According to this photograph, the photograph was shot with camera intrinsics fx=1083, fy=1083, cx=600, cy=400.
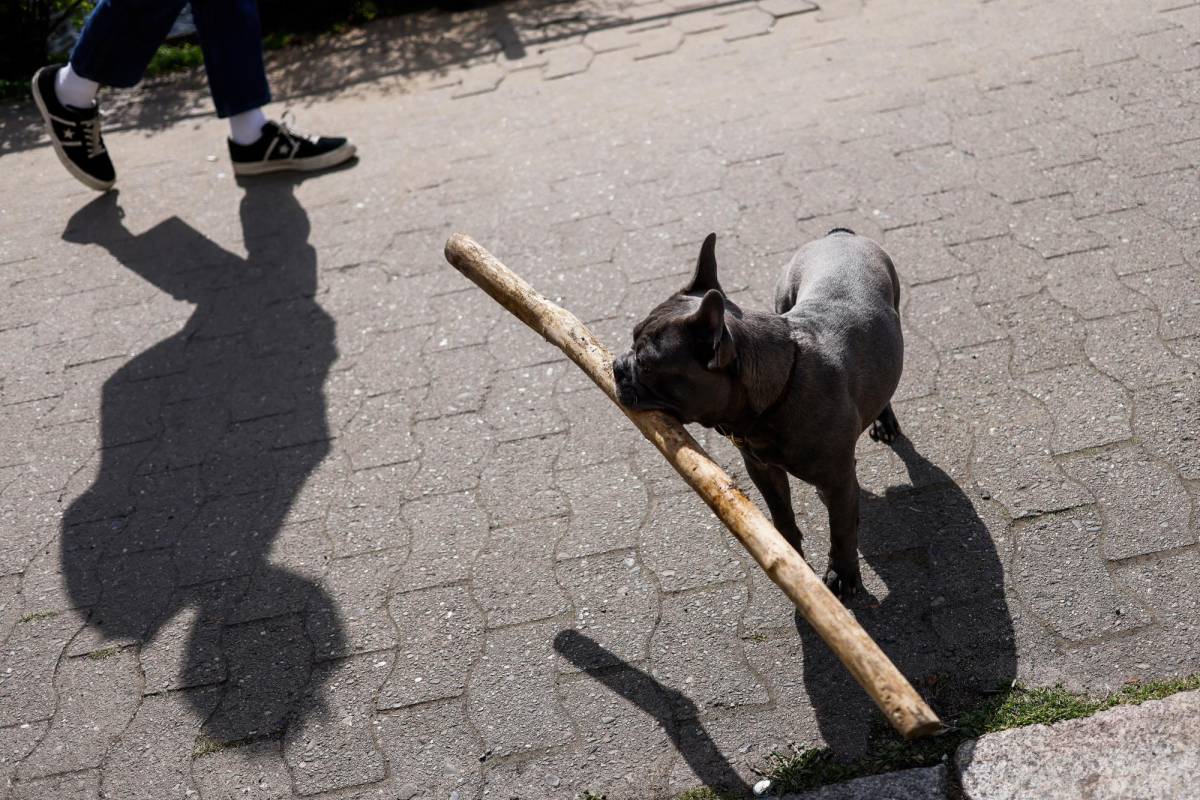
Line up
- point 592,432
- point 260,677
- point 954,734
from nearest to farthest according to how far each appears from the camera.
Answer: point 954,734, point 260,677, point 592,432

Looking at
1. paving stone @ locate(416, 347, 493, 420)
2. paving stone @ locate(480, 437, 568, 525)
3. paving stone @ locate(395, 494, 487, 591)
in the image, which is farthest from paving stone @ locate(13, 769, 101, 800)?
paving stone @ locate(416, 347, 493, 420)

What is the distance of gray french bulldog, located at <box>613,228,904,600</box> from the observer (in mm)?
3248

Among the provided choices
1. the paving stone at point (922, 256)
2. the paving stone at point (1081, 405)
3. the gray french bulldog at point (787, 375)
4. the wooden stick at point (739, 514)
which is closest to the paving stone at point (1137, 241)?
the paving stone at point (922, 256)

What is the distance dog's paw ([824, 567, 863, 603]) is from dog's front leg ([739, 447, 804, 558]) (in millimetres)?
168

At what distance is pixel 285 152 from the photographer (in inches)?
276

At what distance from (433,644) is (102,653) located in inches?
49.9

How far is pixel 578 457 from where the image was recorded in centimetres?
459

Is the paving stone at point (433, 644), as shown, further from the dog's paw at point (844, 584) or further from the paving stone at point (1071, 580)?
the paving stone at point (1071, 580)

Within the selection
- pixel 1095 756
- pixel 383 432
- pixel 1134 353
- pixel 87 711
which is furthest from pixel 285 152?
pixel 1095 756

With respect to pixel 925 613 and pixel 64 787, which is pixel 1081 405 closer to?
pixel 925 613

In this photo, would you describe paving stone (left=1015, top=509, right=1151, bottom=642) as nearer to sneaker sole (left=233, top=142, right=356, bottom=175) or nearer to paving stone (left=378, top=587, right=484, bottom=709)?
paving stone (left=378, top=587, right=484, bottom=709)

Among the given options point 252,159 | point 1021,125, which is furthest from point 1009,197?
point 252,159

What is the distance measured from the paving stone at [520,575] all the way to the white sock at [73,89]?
431cm

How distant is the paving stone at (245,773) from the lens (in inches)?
136
